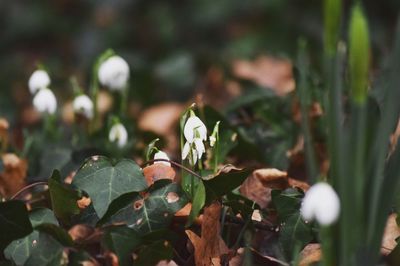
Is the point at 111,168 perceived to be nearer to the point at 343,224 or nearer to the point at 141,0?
the point at 343,224

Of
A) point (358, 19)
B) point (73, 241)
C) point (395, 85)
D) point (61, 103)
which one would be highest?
point (358, 19)

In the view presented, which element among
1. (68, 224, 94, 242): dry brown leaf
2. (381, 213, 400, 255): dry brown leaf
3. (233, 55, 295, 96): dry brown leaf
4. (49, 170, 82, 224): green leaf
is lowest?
(233, 55, 295, 96): dry brown leaf

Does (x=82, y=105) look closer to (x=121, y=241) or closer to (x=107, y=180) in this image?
(x=107, y=180)

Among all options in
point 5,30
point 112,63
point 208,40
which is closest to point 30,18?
point 5,30

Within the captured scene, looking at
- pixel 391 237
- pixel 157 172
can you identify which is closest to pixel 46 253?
pixel 157 172

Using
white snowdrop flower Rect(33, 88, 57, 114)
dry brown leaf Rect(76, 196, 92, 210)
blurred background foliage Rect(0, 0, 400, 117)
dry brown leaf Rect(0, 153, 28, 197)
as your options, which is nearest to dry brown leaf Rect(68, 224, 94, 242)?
dry brown leaf Rect(76, 196, 92, 210)

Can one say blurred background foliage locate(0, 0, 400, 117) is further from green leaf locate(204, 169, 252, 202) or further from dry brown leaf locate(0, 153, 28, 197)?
green leaf locate(204, 169, 252, 202)

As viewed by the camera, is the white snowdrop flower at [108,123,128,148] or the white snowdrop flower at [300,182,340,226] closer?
the white snowdrop flower at [300,182,340,226]
